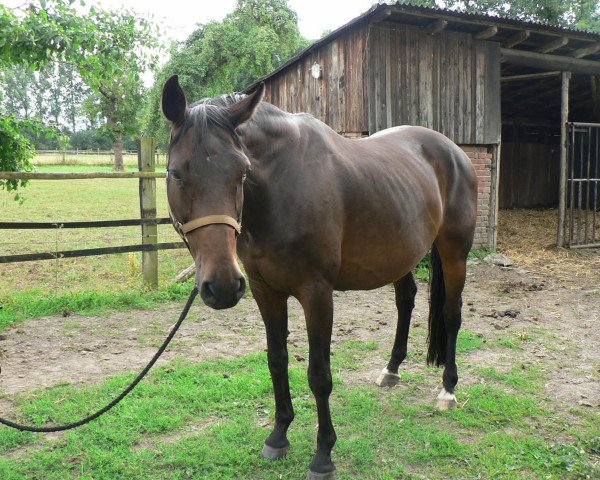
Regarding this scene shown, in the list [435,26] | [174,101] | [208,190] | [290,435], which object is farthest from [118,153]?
[208,190]

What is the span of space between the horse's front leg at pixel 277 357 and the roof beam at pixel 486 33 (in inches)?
275

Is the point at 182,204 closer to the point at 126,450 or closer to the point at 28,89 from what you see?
the point at 126,450

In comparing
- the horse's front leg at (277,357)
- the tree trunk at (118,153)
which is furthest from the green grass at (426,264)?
the tree trunk at (118,153)

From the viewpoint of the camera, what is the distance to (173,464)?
273cm

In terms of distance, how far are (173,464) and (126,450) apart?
0.32 m

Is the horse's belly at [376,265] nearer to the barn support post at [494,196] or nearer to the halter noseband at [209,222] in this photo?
the halter noseband at [209,222]

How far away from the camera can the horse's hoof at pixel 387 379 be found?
377 cm

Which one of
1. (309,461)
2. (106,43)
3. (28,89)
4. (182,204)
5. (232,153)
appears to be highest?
(28,89)

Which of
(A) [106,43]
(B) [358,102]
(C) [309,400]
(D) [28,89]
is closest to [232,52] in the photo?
(B) [358,102]

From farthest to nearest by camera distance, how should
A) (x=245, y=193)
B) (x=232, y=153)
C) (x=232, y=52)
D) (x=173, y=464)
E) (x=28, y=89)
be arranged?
(x=28, y=89), (x=232, y=52), (x=173, y=464), (x=245, y=193), (x=232, y=153)

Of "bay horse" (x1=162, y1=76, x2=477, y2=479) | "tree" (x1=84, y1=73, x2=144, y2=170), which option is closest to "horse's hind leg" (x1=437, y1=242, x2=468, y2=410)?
"bay horse" (x1=162, y1=76, x2=477, y2=479)

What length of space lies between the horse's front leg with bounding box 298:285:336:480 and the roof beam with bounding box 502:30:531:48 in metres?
7.54

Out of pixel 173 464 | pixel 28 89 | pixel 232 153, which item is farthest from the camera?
pixel 28 89

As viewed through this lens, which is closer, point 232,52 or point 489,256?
point 489,256
